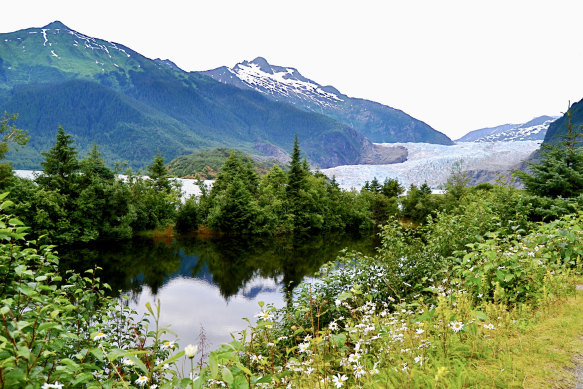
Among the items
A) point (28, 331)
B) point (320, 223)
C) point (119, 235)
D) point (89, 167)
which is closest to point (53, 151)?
point (89, 167)

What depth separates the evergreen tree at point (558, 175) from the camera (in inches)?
437

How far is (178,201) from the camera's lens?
42.0 meters

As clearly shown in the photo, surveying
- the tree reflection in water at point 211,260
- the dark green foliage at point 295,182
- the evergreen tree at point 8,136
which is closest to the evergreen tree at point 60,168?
the evergreen tree at point 8,136

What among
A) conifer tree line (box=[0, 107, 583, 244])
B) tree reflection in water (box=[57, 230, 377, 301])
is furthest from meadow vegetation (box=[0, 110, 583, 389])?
conifer tree line (box=[0, 107, 583, 244])

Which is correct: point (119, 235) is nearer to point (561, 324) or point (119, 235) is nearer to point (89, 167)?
point (89, 167)

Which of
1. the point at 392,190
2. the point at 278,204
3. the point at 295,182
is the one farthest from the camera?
the point at 392,190

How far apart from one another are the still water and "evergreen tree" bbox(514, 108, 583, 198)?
8763 mm

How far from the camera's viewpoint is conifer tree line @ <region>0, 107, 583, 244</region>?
30.0m

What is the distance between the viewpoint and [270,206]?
42031mm

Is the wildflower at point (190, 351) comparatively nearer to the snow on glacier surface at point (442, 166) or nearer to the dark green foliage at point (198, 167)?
the snow on glacier surface at point (442, 166)

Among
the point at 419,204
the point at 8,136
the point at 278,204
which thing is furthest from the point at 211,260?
the point at 419,204

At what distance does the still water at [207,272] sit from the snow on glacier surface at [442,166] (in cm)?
5500

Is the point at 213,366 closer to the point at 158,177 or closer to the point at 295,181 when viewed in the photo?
the point at 295,181

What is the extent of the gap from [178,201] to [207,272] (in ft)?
66.7
